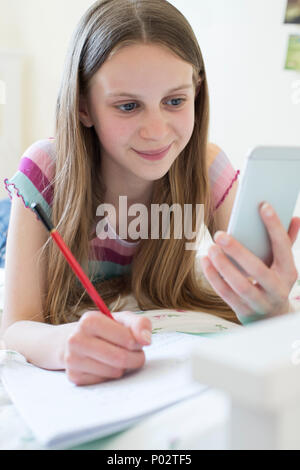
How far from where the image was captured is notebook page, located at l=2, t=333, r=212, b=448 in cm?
43

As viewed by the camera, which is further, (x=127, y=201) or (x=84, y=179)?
(x=127, y=201)

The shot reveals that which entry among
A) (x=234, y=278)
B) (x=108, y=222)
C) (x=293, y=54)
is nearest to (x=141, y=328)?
(x=234, y=278)

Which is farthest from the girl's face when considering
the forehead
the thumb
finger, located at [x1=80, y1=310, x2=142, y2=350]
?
finger, located at [x1=80, y1=310, x2=142, y2=350]

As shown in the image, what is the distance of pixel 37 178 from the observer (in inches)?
37.7

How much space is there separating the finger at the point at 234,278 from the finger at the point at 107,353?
0.12 m

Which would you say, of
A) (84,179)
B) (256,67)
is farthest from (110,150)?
(256,67)

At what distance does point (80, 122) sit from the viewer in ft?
3.04

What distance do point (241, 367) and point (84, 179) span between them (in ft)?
2.22

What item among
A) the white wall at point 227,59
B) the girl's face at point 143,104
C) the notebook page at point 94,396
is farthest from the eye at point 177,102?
the white wall at point 227,59

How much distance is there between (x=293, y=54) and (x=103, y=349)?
5.63 feet

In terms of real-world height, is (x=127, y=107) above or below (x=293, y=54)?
below

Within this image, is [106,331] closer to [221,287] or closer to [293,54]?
[221,287]

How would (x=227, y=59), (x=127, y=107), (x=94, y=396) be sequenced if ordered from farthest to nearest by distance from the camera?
(x=227, y=59)
(x=127, y=107)
(x=94, y=396)
